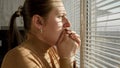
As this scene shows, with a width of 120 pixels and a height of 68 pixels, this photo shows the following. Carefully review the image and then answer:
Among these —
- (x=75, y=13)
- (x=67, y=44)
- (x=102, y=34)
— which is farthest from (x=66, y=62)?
(x=75, y=13)

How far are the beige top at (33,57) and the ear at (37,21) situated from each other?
0.25 feet

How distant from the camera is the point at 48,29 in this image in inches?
Result: 47.5

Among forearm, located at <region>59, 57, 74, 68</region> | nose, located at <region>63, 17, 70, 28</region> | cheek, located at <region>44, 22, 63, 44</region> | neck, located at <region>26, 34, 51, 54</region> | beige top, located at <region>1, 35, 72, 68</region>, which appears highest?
nose, located at <region>63, 17, 70, 28</region>

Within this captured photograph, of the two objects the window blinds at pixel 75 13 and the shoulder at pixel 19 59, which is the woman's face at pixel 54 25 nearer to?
the shoulder at pixel 19 59

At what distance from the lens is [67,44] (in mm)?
1317

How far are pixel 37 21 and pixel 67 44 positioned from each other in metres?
0.23

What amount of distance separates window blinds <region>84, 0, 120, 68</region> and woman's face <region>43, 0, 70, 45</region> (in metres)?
0.28

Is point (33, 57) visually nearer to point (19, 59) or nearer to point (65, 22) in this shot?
point (19, 59)

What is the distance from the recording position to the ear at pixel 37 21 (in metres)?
1.20

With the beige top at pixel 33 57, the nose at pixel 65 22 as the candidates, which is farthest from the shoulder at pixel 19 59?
the nose at pixel 65 22

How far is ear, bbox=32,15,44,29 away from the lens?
1201 mm

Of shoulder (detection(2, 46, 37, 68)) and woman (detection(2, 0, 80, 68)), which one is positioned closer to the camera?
shoulder (detection(2, 46, 37, 68))

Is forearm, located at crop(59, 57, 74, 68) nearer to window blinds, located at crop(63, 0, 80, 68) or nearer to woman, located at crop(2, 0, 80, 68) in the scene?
woman, located at crop(2, 0, 80, 68)

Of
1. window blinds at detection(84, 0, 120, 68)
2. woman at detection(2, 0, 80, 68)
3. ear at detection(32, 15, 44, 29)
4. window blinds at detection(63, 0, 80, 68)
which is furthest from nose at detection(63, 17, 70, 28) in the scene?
window blinds at detection(63, 0, 80, 68)
